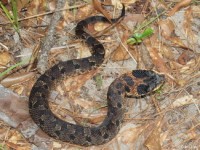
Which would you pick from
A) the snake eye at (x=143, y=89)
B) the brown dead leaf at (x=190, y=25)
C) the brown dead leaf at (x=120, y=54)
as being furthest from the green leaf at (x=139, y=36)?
the snake eye at (x=143, y=89)

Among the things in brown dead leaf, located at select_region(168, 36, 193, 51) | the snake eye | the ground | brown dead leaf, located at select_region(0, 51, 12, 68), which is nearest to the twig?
the ground

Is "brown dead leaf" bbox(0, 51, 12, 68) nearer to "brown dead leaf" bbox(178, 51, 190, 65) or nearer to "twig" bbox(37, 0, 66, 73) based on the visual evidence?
"twig" bbox(37, 0, 66, 73)

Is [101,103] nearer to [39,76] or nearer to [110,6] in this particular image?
[39,76]

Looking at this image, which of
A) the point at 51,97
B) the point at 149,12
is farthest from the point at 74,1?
the point at 51,97

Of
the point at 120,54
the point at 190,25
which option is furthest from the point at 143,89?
the point at 190,25

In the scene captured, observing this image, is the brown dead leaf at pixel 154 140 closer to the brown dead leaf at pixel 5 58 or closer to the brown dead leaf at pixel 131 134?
the brown dead leaf at pixel 131 134

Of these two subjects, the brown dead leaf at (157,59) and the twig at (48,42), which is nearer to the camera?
the twig at (48,42)
